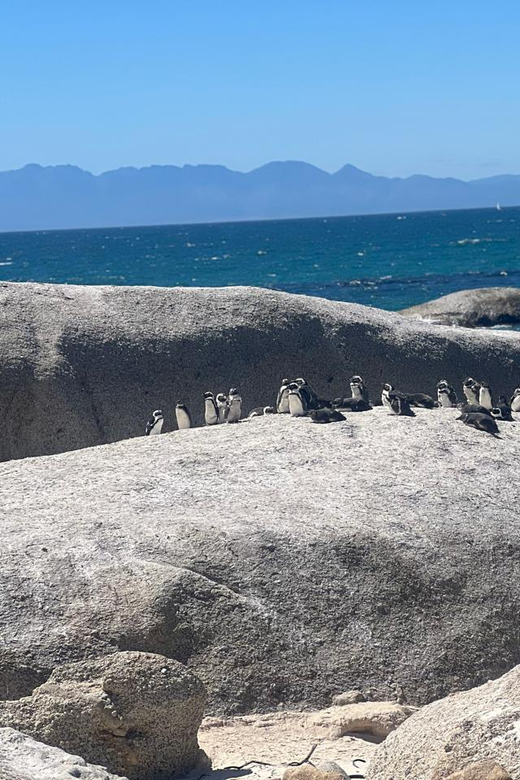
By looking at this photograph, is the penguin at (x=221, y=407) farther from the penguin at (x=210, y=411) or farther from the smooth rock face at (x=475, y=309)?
the smooth rock face at (x=475, y=309)

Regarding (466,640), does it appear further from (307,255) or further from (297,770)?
(307,255)

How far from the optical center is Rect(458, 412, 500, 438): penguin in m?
13.3

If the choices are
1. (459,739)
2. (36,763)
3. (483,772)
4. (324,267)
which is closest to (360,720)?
(459,739)

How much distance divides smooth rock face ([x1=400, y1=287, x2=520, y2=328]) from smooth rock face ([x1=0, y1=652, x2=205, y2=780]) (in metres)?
29.7

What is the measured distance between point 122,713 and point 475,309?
1276 inches

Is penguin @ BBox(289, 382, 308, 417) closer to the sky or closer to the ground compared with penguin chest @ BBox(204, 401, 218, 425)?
closer to the sky

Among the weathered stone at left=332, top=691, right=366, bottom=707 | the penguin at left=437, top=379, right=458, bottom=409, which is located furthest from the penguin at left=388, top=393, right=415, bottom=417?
the weathered stone at left=332, top=691, right=366, bottom=707

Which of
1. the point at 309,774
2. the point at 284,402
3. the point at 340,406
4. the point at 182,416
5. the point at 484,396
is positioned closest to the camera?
the point at 309,774

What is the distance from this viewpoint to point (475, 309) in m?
39.0

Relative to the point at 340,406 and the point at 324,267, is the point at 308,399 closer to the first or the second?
the point at 340,406

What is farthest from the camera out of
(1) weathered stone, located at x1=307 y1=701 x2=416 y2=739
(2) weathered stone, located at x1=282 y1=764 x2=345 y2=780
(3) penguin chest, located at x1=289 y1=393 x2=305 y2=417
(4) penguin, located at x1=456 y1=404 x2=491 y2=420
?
(3) penguin chest, located at x1=289 y1=393 x2=305 y2=417

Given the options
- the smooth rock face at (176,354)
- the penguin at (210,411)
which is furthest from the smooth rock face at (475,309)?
the penguin at (210,411)

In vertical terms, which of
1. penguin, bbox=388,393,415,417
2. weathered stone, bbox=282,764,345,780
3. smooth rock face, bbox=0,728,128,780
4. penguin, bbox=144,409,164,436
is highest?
penguin, bbox=388,393,415,417

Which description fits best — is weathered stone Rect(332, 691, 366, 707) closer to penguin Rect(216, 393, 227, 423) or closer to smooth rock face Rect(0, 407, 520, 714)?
smooth rock face Rect(0, 407, 520, 714)
